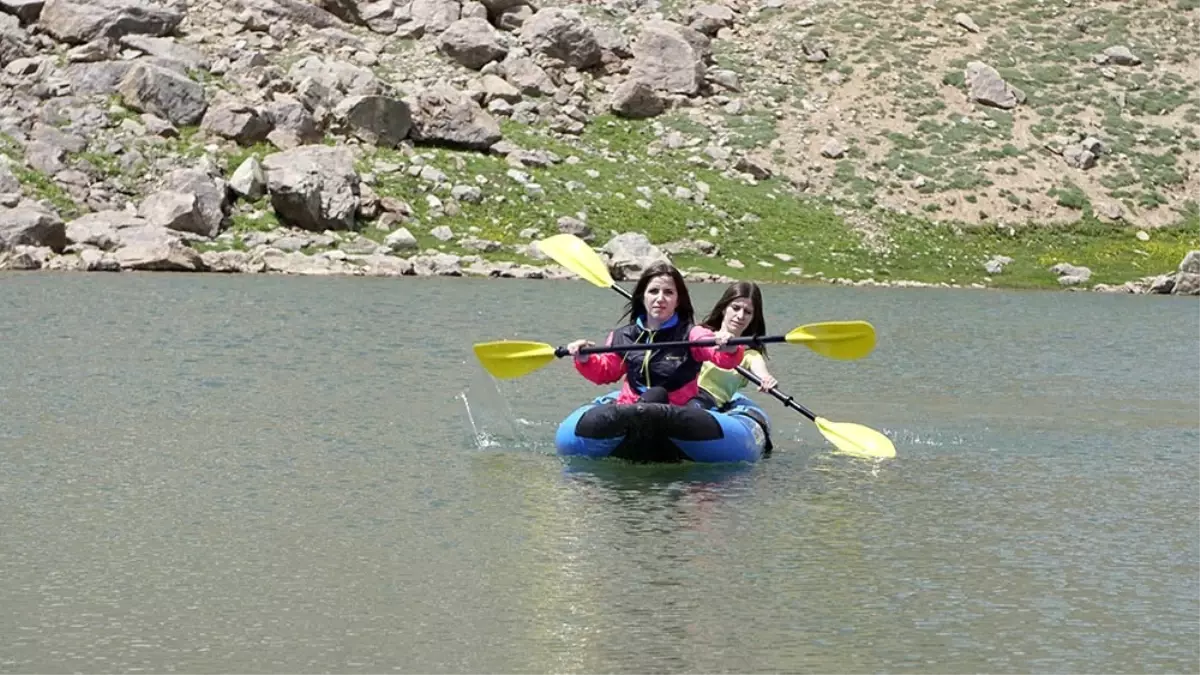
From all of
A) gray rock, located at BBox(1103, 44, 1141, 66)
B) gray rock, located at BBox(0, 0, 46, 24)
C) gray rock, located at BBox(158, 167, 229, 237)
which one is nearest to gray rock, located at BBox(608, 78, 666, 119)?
gray rock, located at BBox(158, 167, 229, 237)

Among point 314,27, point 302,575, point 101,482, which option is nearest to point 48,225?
point 314,27

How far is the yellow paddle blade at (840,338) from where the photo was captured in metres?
16.0

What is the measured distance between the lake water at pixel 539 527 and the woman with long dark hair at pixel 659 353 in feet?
2.79

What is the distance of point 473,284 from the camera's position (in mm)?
39438

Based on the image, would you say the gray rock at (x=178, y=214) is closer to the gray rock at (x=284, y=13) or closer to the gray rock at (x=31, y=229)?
the gray rock at (x=31, y=229)

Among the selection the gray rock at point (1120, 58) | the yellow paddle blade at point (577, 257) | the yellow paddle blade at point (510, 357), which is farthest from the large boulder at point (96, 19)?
the yellow paddle blade at point (510, 357)

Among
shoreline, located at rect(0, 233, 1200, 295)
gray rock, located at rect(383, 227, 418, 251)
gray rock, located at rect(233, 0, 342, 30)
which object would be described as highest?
gray rock, located at rect(233, 0, 342, 30)

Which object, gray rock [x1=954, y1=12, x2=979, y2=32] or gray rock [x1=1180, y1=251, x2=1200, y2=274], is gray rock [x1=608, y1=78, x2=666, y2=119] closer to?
gray rock [x1=954, y1=12, x2=979, y2=32]

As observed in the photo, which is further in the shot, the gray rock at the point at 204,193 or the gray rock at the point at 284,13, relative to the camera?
the gray rock at the point at 284,13

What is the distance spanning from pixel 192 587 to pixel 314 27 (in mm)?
47966

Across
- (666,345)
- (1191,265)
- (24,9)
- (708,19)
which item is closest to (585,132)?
(708,19)

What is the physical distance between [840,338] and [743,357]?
3.83ft

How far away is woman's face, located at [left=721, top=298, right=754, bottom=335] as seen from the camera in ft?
49.6

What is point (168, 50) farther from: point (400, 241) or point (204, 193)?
point (400, 241)
